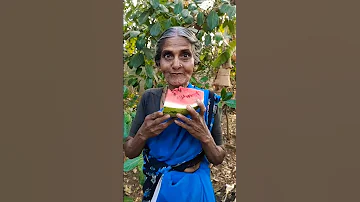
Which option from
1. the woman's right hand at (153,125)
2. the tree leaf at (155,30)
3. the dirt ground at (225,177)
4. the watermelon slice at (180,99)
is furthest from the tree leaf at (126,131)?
the tree leaf at (155,30)

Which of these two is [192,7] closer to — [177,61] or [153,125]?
[177,61]

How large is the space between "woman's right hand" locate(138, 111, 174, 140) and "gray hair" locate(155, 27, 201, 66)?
49 centimetres

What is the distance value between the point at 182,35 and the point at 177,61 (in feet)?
0.77

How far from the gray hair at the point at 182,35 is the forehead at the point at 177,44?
3 cm

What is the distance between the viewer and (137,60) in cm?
418

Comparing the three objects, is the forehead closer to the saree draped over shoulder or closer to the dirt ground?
the saree draped over shoulder

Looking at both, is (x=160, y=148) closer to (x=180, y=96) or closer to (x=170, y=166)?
(x=170, y=166)

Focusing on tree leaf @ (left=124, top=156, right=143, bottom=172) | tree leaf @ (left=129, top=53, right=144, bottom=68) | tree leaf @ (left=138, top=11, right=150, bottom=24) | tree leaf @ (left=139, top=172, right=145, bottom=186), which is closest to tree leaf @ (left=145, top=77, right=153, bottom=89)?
tree leaf @ (left=129, top=53, right=144, bottom=68)

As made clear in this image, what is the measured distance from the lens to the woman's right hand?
3889mm

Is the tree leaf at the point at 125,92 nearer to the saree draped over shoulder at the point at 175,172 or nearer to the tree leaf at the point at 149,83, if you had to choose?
the tree leaf at the point at 149,83

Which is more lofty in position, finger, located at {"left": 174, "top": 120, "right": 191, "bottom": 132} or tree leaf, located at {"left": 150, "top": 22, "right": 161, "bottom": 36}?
tree leaf, located at {"left": 150, "top": 22, "right": 161, "bottom": 36}

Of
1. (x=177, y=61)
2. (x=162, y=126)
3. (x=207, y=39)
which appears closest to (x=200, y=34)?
(x=207, y=39)

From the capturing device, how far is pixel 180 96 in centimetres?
396

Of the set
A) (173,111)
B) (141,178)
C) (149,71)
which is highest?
(149,71)
